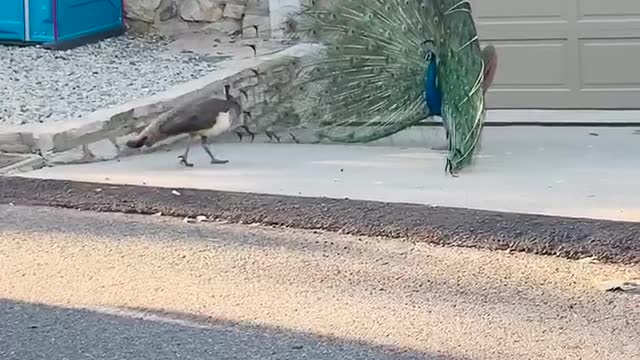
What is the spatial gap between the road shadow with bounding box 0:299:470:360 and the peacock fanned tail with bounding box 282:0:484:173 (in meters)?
3.84

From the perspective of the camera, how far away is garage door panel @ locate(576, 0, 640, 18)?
36.1 feet

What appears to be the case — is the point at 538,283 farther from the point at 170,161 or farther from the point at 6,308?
the point at 170,161

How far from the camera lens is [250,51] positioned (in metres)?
11.3

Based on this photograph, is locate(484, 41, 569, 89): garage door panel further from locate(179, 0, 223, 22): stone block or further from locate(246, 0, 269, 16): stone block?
locate(179, 0, 223, 22): stone block

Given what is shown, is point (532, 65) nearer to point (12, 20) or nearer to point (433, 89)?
point (433, 89)

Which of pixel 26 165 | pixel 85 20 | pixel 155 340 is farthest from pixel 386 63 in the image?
pixel 155 340

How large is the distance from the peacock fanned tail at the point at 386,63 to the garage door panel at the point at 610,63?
8.62 ft

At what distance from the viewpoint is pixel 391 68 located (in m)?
9.07

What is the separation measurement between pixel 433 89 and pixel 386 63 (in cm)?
46

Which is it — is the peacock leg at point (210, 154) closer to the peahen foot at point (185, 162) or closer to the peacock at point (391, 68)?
the peahen foot at point (185, 162)

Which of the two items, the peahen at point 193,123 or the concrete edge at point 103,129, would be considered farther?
the concrete edge at point 103,129

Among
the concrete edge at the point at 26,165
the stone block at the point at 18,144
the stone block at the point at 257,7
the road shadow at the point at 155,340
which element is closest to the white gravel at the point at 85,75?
the stone block at the point at 18,144

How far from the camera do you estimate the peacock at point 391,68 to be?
28.5ft

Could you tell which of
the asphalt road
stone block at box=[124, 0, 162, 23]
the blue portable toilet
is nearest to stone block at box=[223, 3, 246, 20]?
stone block at box=[124, 0, 162, 23]
